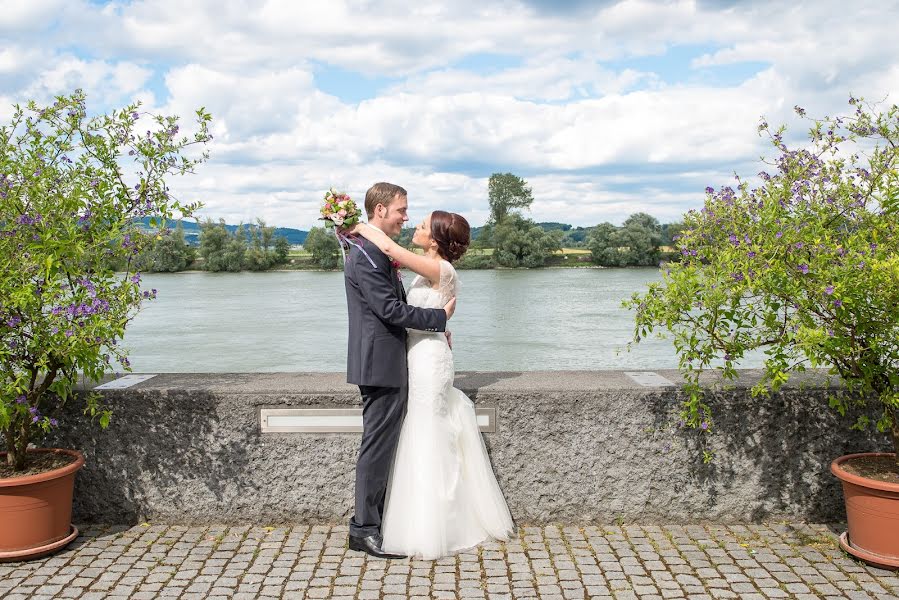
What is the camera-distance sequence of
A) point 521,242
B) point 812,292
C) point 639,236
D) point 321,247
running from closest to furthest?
point 812,292
point 321,247
point 639,236
point 521,242

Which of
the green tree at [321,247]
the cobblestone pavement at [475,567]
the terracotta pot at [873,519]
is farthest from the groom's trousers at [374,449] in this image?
the green tree at [321,247]

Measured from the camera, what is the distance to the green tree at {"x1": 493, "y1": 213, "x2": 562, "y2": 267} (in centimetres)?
5069

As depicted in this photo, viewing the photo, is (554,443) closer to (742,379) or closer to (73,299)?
(742,379)

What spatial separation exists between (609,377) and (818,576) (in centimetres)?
152

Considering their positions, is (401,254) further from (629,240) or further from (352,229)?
(629,240)

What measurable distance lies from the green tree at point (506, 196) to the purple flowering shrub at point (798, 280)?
2011 inches

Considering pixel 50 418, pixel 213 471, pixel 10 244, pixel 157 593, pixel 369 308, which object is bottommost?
pixel 157 593

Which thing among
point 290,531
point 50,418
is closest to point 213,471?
point 290,531

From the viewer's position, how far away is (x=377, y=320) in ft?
14.2

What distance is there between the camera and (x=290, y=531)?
4770mm

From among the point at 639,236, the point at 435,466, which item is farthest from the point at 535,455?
the point at 639,236

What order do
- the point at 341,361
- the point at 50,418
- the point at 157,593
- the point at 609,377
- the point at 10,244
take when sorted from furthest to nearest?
the point at 341,361 < the point at 609,377 < the point at 50,418 < the point at 10,244 < the point at 157,593

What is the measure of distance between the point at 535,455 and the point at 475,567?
2.62 feet

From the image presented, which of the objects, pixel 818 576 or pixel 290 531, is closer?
pixel 818 576
